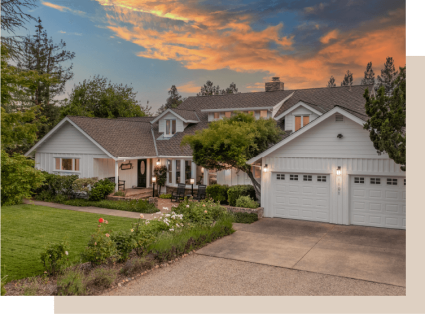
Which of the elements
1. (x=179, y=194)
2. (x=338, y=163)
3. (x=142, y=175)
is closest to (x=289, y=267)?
(x=338, y=163)

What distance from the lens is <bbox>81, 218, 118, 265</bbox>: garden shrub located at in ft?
23.1

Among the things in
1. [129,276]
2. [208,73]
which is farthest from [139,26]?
[129,276]

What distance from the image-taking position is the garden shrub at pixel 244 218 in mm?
12446

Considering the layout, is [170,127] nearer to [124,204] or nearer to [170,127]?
[170,127]

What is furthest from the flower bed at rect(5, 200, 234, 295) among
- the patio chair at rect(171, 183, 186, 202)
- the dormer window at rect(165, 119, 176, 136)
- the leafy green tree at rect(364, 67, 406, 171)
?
the dormer window at rect(165, 119, 176, 136)

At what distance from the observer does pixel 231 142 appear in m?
13.2

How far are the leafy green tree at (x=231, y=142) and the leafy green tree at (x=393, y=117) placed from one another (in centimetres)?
507

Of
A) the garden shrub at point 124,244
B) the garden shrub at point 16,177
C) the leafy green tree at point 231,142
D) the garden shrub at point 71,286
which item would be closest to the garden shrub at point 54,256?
the garden shrub at point 71,286

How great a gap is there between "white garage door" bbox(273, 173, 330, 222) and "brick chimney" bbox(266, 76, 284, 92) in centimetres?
1182

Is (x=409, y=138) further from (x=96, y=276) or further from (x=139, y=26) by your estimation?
(x=139, y=26)

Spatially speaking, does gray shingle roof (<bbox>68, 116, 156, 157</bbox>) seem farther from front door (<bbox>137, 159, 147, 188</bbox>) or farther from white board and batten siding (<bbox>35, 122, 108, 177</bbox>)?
front door (<bbox>137, 159, 147, 188</bbox>)

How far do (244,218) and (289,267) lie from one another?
5.19m

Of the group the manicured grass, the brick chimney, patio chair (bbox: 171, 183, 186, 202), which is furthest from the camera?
the brick chimney

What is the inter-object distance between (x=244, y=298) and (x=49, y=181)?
1524 centimetres
